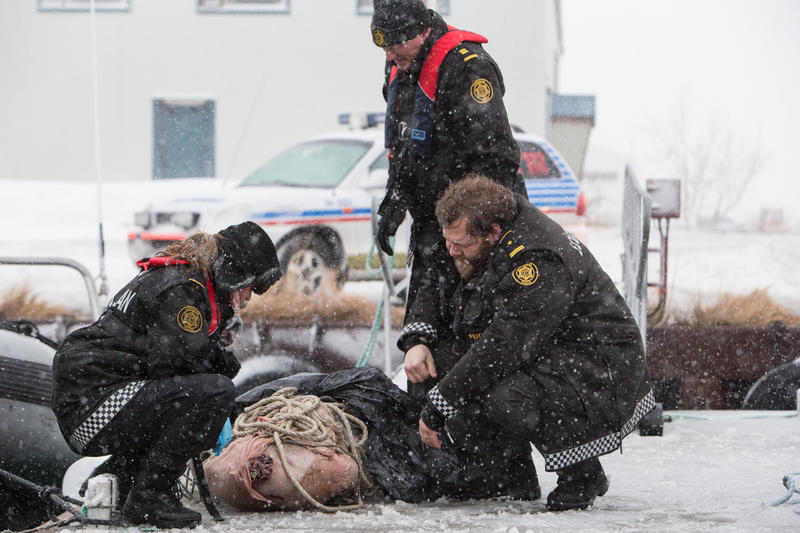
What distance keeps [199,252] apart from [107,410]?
60 centimetres

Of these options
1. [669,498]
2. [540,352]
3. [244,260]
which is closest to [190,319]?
[244,260]

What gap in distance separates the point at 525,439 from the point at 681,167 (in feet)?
101

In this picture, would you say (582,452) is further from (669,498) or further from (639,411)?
(669,498)

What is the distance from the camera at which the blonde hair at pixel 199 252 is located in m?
3.53

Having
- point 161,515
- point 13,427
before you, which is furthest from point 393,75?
point 13,427

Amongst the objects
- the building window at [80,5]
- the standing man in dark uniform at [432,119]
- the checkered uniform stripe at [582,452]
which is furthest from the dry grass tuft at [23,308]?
the building window at [80,5]

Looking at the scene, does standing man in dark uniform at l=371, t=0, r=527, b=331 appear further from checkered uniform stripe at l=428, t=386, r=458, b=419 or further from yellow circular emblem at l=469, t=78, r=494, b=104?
checkered uniform stripe at l=428, t=386, r=458, b=419

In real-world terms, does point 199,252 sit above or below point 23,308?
above

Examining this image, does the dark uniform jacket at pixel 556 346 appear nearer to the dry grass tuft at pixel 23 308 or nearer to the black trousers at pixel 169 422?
the black trousers at pixel 169 422

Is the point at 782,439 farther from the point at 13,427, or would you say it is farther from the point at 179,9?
the point at 179,9

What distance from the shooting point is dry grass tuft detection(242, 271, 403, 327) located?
740cm

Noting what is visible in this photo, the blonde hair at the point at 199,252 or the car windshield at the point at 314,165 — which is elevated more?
the blonde hair at the point at 199,252

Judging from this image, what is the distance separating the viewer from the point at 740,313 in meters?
7.31

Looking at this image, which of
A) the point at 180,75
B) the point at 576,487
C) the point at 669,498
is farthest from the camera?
the point at 180,75
